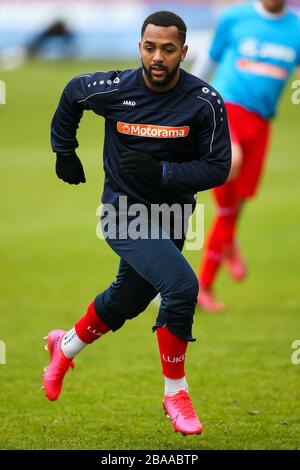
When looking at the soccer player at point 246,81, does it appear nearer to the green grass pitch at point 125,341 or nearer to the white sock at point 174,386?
the green grass pitch at point 125,341

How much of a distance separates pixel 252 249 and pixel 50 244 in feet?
7.96

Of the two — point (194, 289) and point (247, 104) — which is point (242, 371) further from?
point (247, 104)

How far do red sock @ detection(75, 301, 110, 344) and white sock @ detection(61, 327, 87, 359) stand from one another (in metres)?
0.04

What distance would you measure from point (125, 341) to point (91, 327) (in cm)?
233

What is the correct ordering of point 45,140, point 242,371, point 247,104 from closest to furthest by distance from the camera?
point 242,371 < point 247,104 < point 45,140

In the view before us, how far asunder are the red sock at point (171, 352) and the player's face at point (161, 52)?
1358 mm

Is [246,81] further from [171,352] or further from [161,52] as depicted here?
[171,352]

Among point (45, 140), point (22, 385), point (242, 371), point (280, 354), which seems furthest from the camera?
point (45, 140)

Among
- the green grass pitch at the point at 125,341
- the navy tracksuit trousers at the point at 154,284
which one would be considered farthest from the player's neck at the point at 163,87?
the green grass pitch at the point at 125,341

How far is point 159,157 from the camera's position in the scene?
5352 mm

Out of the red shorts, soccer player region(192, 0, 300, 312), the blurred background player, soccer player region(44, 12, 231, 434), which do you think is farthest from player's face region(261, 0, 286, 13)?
the blurred background player

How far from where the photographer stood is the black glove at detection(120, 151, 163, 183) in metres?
5.13

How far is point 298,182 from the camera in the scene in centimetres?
1616

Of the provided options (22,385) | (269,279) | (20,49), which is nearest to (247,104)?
(269,279)
